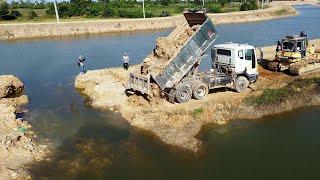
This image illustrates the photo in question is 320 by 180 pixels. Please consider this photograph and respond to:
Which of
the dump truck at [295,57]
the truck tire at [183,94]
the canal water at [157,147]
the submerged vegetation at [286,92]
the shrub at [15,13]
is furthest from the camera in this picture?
the shrub at [15,13]

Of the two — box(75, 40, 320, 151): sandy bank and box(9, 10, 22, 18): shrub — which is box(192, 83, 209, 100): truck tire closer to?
box(75, 40, 320, 151): sandy bank

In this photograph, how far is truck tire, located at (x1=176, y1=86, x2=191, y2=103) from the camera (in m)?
20.8

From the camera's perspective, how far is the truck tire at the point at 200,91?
2131 cm

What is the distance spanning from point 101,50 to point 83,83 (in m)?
17.4

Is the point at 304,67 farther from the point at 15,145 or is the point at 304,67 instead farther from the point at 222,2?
the point at 222,2

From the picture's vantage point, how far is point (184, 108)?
20266 millimetres

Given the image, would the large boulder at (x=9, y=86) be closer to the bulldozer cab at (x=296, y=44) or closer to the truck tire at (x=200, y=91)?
the truck tire at (x=200, y=91)

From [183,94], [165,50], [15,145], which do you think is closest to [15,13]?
[165,50]

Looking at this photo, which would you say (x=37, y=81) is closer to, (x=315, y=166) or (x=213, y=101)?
(x=213, y=101)

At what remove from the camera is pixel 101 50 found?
4425 centimetres

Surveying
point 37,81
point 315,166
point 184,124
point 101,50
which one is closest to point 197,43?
point 184,124

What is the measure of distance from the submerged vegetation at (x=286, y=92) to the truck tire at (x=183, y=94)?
3090mm

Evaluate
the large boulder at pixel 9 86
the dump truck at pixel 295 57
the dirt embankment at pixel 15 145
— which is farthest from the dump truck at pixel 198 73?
the large boulder at pixel 9 86

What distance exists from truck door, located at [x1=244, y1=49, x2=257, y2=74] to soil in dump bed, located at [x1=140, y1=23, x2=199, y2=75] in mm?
3292
